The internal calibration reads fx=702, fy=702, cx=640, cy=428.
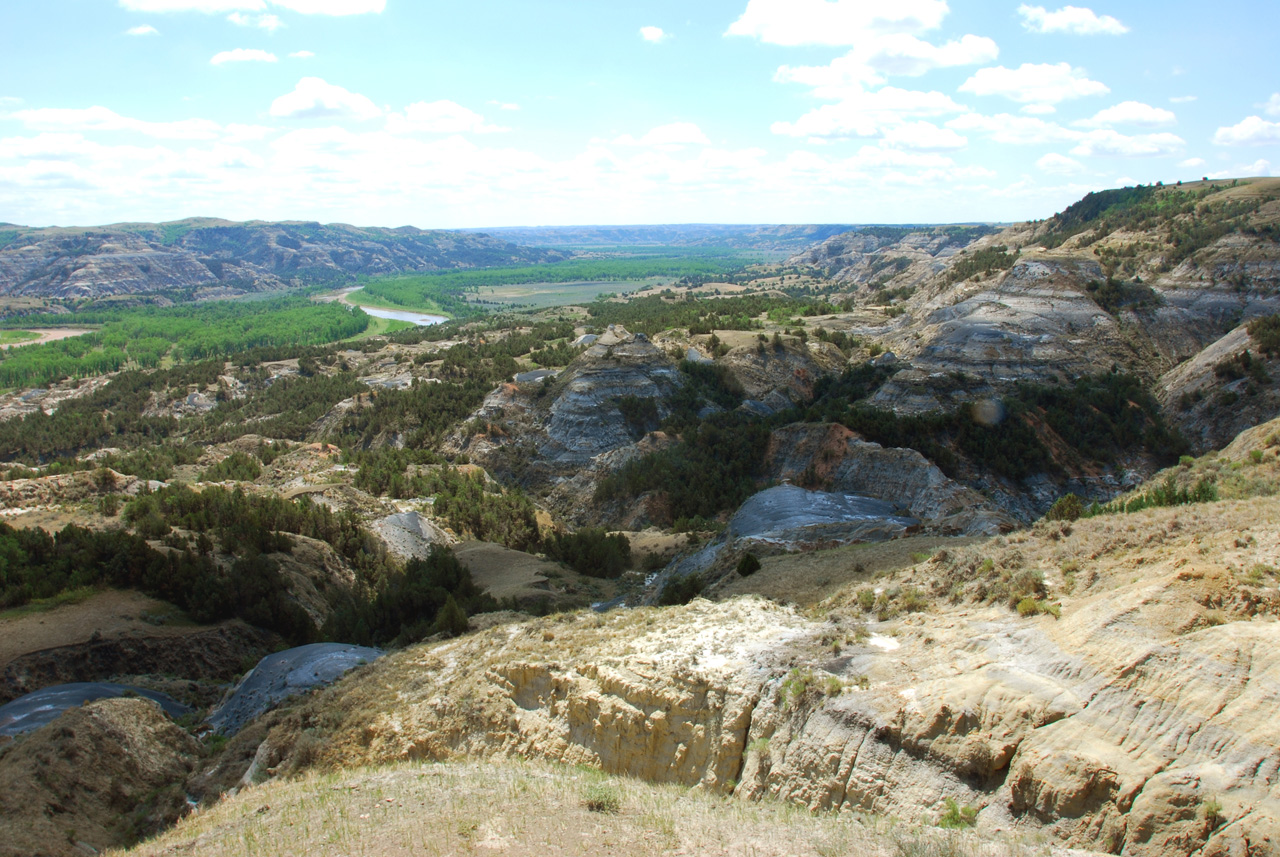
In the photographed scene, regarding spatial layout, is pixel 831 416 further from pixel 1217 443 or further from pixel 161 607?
pixel 161 607

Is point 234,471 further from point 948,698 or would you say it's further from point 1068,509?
point 948,698

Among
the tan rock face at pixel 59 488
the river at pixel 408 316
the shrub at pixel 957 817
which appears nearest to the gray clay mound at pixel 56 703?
the shrub at pixel 957 817

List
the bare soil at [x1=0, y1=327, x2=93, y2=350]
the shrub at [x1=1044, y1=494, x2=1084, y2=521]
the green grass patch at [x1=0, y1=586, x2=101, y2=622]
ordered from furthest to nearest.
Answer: the bare soil at [x1=0, y1=327, x2=93, y2=350], the green grass patch at [x1=0, y1=586, x2=101, y2=622], the shrub at [x1=1044, y1=494, x2=1084, y2=521]

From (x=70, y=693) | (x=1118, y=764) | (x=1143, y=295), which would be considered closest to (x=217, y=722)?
(x=70, y=693)

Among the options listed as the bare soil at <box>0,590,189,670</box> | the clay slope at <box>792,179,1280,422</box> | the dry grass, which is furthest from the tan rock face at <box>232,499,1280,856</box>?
the clay slope at <box>792,179,1280,422</box>

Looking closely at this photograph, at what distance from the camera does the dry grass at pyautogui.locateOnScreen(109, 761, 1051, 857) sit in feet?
27.6

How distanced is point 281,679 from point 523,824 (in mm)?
11303

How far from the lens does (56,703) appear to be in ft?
56.2

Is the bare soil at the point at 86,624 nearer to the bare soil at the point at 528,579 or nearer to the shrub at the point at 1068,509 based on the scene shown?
the bare soil at the point at 528,579

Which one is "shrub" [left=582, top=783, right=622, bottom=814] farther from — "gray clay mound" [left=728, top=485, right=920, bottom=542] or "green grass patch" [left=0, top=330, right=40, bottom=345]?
"green grass patch" [left=0, top=330, right=40, bottom=345]

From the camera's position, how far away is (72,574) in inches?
943

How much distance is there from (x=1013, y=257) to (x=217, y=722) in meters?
82.7

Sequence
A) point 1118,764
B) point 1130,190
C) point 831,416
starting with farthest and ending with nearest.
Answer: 1. point 1130,190
2. point 831,416
3. point 1118,764

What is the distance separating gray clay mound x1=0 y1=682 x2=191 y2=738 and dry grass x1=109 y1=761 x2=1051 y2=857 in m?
7.33
